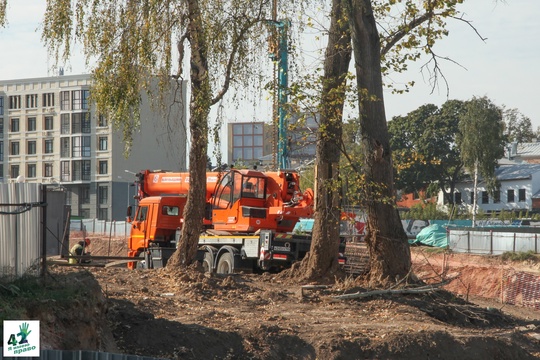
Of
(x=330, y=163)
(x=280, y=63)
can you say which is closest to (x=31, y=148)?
(x=330, y=163)

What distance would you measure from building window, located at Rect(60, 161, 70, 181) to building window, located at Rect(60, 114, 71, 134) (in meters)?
3.16

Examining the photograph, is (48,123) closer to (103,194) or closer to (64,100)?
(64,100)

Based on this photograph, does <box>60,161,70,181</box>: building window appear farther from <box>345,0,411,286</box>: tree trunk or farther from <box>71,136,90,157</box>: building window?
<box>345,0,411,286</box>: tree trunk

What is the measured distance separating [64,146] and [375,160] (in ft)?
240

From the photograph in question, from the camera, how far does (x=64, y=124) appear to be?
288 ft

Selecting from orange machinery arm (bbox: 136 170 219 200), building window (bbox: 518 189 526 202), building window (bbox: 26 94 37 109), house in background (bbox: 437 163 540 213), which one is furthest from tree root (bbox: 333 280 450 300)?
building window (bbox: 26 94 37 109)

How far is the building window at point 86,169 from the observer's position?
8619cm

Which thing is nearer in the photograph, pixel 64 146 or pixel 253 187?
pixel 253 187

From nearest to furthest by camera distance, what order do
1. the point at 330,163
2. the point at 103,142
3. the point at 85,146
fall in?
the point at 330,163 < the point at 103,142 < the point at 85,146

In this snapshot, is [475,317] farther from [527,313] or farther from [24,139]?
[24,139]

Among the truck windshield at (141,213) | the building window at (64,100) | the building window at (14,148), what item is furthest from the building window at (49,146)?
the truck windshield at (141,213)

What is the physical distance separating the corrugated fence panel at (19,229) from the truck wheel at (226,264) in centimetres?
1369

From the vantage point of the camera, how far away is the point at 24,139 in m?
87.9

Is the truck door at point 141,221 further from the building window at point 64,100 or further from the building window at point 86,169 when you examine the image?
the building window at point 64,100
